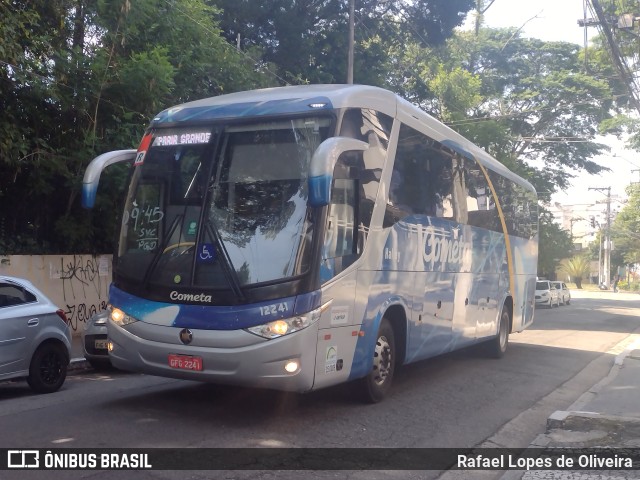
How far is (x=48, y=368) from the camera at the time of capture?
958 centimetres

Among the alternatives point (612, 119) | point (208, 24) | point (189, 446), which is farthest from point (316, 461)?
point (612, 119)

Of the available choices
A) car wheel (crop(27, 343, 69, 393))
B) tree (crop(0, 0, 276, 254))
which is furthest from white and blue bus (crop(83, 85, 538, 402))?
tree (crop(0, 0, 276, 254))

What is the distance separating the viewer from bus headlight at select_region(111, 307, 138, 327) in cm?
763

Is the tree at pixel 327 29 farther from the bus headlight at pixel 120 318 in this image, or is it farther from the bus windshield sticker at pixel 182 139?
the bus headlight at pixel 120 318

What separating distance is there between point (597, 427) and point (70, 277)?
13.0m

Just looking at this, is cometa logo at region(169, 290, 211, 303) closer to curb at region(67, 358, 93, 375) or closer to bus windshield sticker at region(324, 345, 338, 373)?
bus windshield sticker at region(324, 345, 338, 373)

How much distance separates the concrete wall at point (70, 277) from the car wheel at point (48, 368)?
6497 mm

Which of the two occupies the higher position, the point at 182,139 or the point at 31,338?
the point at 182,139

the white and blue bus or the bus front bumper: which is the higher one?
the white and blue bus

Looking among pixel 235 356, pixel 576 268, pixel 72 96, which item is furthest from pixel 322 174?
pixel 576 268

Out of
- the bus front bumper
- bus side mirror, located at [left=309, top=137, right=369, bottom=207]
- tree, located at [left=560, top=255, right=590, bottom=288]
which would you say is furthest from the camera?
tree, located at [left=560, top=255, right=590, bottom=288]

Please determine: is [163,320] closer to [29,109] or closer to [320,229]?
[320,229]

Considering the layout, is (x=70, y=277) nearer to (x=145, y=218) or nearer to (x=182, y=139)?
(x=145, y=218)

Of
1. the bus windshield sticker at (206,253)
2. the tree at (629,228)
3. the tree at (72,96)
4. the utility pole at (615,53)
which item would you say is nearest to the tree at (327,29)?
the tree at (72,96)
